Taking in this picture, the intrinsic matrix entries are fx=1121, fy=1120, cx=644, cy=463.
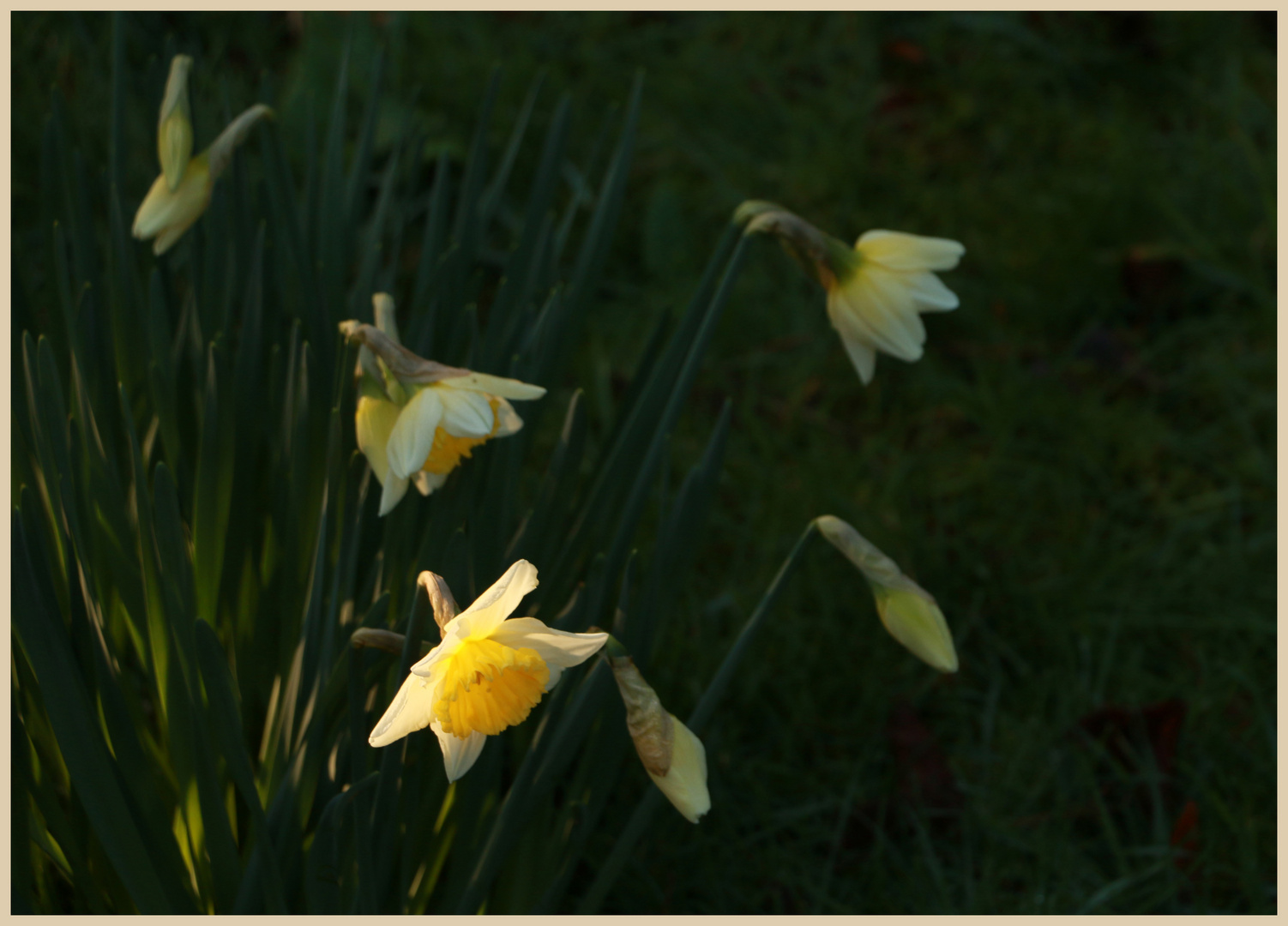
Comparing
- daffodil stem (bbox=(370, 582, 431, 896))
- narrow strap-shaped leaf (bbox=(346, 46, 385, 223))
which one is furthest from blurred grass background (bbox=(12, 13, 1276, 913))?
daffodil stem (bbox=(370, 582, 431, 896))

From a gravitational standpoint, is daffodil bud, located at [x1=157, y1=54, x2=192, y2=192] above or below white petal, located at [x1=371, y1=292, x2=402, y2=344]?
above

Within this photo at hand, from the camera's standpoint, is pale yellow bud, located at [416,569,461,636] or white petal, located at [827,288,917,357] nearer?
pale yellow bud, located at [416,569,461,636]

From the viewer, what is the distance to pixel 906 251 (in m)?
1.18

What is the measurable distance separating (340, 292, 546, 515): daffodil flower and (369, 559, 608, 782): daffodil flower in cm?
17

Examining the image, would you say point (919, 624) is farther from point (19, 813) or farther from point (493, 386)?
point (19, 813)

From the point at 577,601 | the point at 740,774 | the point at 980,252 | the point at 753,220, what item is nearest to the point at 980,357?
the point at 980,252

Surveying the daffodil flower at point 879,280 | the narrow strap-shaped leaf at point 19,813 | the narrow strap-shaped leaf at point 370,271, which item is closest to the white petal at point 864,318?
the daffodil flower at point 879,280

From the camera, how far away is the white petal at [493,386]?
0.95 metres

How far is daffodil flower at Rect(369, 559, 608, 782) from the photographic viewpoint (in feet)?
2.57

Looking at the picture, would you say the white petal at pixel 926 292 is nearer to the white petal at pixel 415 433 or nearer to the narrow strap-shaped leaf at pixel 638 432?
the narrow strap-shaped leaf at pixel 638 432

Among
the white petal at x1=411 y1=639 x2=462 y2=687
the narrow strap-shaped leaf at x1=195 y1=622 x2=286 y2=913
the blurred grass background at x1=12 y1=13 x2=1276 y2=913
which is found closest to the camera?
the white petal at x1=411 y1=639 x2=462 y2=687

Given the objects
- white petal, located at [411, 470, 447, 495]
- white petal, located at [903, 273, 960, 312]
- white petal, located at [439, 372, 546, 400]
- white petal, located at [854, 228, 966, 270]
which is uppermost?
white petal, located at [854, 228, 966, 270]

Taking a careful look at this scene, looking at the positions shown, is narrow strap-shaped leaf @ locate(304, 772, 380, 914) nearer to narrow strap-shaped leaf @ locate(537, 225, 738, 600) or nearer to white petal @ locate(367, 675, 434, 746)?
white petal @ locate(367, 675, 434, 746)

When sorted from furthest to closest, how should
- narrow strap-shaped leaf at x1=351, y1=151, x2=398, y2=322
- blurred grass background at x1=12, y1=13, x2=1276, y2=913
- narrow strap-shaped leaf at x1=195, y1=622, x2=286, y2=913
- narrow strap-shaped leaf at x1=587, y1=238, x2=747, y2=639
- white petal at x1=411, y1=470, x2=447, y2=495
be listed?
blurred grass background at x1=12, y1=13, x2=1276, y2=913
narrow strap-shaped leaf at x1=351, y1=151, x2=398, y2=322
narrow strap-shaped leaf at x1=587, y1=238, x2=747, y2=639
white petal at x1=411, y1=470, x2=447, y2=495
narrow strap-shaped leaf at x1=195, y1=622, x2=286, y2=913
